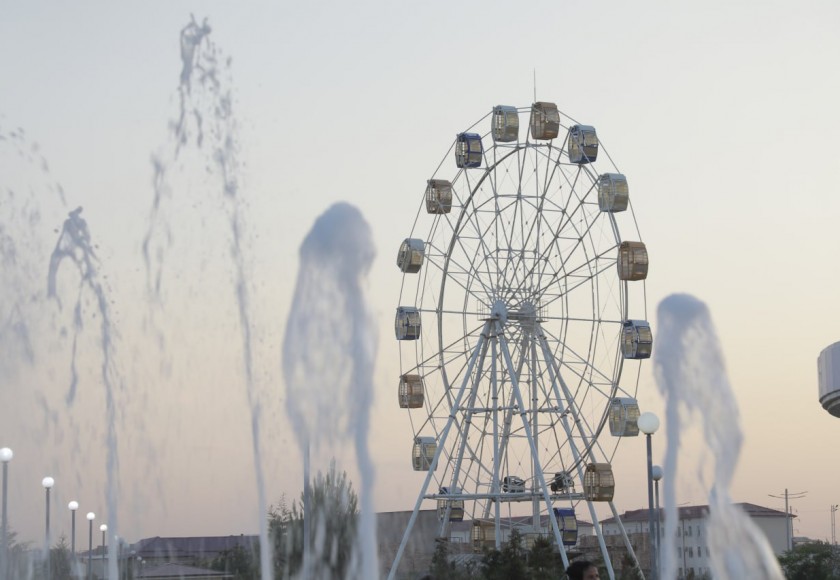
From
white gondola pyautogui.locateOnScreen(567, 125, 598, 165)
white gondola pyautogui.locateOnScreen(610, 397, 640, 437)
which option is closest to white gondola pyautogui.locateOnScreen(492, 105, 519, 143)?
white gondola pyautogui.locateOnScreen(567, 125, 598, 165)

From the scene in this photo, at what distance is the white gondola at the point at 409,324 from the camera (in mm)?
44094

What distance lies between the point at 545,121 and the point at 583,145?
1403mm

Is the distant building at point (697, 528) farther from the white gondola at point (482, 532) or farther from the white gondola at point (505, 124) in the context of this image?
the white gondola at point (505, 124)

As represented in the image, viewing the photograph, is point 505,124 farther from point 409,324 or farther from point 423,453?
point 423,453

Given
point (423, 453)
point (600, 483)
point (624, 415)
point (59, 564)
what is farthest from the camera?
point (59, 564)

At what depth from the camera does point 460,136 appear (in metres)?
44.3

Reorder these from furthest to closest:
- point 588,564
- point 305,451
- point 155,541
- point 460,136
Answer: point 155,541 → point 460,136 → point 305,451 → point 588,564

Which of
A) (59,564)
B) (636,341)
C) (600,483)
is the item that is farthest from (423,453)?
(59,564)

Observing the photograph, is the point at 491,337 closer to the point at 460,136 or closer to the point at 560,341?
the point at 560,341

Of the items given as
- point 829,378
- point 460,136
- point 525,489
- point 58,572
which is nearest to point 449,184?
point 460,136

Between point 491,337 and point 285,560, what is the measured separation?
24.0 m

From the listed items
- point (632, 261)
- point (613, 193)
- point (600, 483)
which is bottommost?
point (600, 483)

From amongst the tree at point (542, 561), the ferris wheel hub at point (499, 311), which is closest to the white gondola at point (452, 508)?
the tree at point (542, 561)

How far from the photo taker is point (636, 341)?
40.0 m
